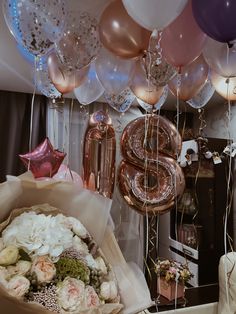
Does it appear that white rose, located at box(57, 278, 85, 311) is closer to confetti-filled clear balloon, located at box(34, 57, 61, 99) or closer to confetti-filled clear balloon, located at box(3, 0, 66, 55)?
confetti-filled clear balloon, located at box(3, 0, 66, 55)

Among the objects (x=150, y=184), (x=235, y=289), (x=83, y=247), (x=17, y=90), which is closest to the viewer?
(x=83, y=247)

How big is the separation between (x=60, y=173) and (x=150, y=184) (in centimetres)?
52

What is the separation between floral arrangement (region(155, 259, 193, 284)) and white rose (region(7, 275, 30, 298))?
5.00ft

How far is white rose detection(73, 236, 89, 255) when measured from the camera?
530 mm

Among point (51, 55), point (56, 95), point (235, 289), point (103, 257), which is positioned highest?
point (51, 55)

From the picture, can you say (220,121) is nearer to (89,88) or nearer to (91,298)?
(89,88)

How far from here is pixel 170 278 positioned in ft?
5.98

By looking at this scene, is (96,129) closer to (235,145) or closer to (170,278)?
(170,278)

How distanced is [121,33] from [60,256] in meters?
0.95

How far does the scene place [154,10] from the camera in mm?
889

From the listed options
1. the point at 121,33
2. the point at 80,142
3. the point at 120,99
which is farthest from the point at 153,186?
the point at 80,142

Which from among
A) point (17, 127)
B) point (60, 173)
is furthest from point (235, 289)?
point (17, 127)

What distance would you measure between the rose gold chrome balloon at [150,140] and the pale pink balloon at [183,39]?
39cm

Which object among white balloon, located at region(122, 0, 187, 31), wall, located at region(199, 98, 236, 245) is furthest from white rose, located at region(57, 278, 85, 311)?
wall, located at region(199, 98, 236, 245)
